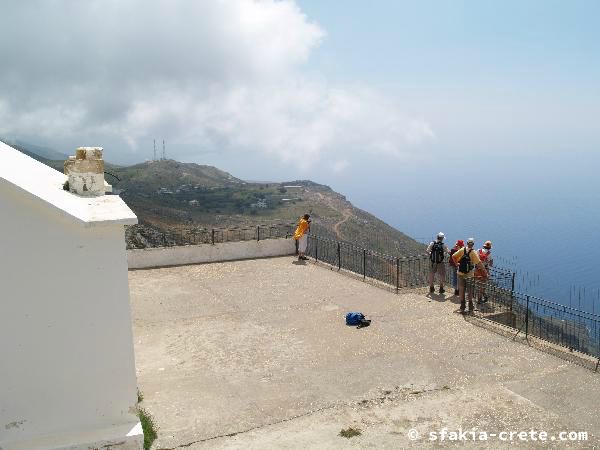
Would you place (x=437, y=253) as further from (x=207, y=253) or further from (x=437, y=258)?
(x=207, y=253)

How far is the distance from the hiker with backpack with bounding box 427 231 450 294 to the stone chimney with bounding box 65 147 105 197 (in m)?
9.71

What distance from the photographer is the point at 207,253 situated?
728 inches

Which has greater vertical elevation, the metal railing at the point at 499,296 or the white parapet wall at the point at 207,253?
the white parapet wall at the point at 207,253

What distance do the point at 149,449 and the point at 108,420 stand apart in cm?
213

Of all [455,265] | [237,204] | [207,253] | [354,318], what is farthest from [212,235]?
[237,204]

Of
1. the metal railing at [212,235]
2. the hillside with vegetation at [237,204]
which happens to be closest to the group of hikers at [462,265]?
the metal railing at [212,235]

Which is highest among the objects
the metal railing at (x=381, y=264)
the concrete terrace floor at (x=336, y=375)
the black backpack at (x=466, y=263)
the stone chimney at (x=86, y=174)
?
the stone chimney at (x=86, y=174)

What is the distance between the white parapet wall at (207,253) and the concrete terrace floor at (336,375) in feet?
11.7

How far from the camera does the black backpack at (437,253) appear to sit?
46.1ft

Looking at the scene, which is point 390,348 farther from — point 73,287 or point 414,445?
point 73,287

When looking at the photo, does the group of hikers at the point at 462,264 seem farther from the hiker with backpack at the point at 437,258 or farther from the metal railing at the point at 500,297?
the metal railing at the point at 500,297

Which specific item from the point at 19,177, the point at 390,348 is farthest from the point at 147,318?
the point at 19,177

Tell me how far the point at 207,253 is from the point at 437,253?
7.79m

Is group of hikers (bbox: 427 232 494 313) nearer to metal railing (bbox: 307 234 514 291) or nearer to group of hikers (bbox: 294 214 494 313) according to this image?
group of hikers (bbox: 294 214 494 313)
